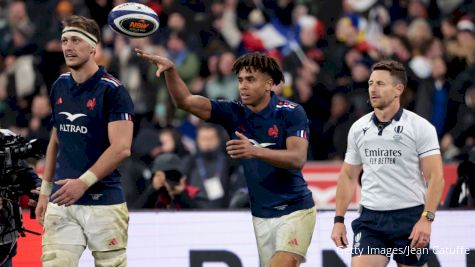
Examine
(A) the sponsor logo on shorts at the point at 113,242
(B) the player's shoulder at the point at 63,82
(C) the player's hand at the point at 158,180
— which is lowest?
(A) the sponsor logo on shorts at the point at 113,242

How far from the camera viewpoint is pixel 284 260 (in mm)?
9133

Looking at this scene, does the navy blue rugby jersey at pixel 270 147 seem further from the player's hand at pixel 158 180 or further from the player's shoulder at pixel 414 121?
the player's hand at pixel 158 180

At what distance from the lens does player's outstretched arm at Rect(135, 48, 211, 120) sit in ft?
28.4

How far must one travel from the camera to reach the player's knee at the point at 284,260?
359 inches

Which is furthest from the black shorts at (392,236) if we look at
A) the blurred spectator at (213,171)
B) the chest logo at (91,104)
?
A: the blurred spectator at (213,171)

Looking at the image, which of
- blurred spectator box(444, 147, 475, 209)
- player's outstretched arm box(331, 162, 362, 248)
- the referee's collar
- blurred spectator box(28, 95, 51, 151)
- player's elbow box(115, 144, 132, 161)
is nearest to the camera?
player's elbow box(115, 144, 132, 161)

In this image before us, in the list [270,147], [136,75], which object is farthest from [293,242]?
[136,75]

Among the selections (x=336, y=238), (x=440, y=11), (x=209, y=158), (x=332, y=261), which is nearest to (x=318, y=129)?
(x=209, y=158)

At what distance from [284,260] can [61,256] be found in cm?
160

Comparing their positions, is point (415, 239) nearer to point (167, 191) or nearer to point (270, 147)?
point (270, 147)

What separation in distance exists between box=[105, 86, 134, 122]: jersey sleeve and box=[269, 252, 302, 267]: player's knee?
1.46 m

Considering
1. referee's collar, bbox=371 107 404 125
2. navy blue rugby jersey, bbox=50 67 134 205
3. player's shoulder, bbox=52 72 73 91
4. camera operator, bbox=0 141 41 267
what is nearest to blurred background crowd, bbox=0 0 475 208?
camera operator, bbox=0 141 41 267

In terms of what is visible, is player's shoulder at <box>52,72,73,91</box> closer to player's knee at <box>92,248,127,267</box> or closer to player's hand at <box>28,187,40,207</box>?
player's hand at <box>28,187,40,207</box>

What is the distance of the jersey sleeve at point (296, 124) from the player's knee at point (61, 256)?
1.76 meters
